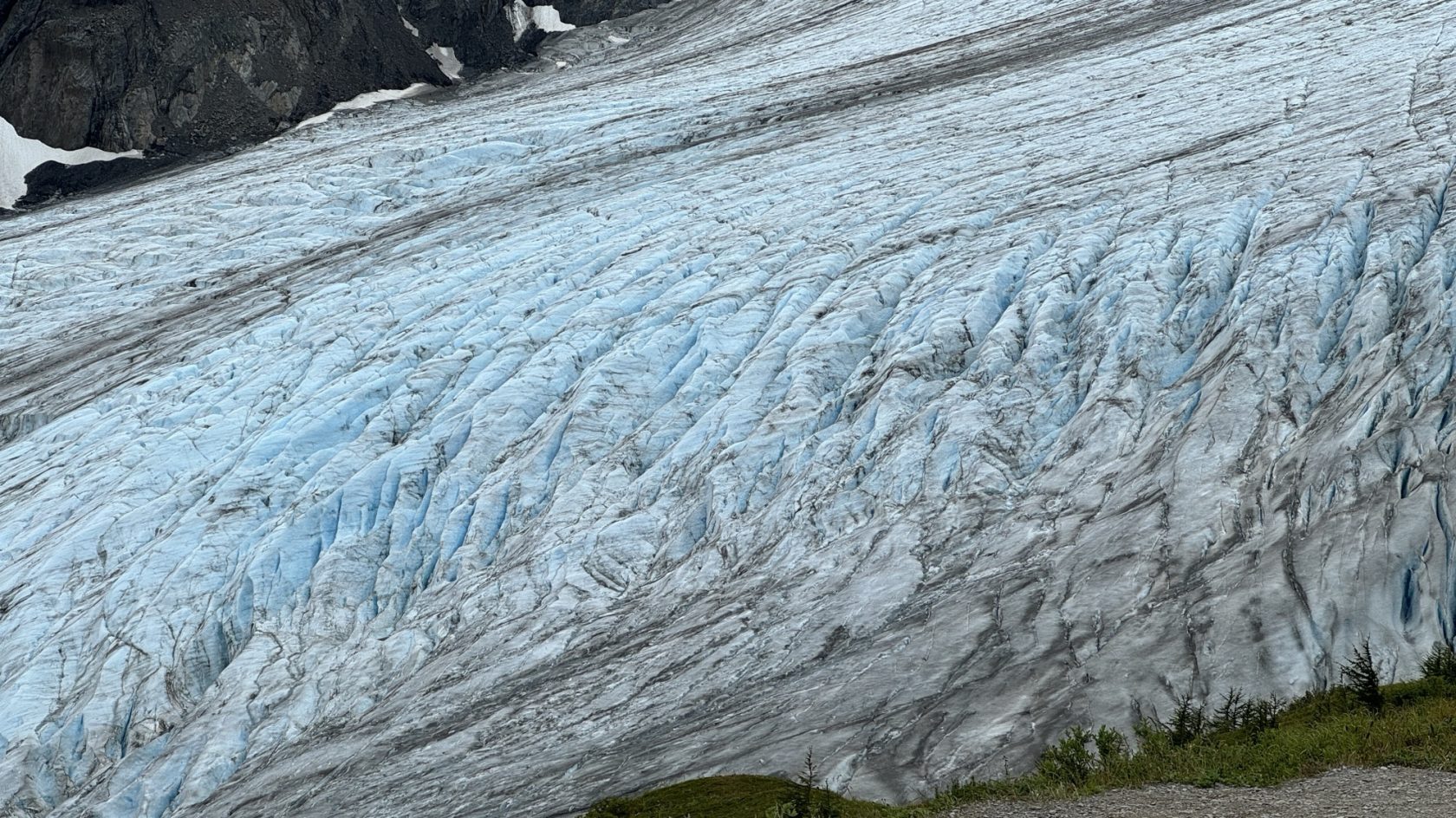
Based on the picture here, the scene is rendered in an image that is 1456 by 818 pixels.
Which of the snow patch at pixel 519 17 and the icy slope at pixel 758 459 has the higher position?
the snow patch at pixel 519 17

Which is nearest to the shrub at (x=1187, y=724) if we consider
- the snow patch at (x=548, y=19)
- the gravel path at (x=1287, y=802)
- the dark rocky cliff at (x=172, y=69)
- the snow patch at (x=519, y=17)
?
the gravel path at (x=1287, y=802)

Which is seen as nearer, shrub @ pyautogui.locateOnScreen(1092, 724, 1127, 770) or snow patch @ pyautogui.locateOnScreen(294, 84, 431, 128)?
shrub @ pyautogui.locateOnScreen(1092, 724, 1127, 770)

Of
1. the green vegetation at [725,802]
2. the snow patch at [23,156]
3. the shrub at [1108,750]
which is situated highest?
the snow patch at [23,156]

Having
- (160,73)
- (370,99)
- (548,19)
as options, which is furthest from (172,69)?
(548,19)

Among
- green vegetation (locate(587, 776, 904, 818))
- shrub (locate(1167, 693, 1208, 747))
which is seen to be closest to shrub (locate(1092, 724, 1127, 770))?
shrub (locate(1167, 693, 1208, 747))

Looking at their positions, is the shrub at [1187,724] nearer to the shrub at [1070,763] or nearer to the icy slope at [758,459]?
the icy slope at [758,459]

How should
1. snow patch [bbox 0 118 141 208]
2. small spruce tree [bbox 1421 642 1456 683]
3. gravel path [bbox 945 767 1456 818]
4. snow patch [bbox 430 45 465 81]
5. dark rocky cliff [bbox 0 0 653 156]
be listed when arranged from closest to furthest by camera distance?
gravel path [bbox 945 767 1456 818]
small spruce tree [bbox 1421 642 1456 683]
snow patch [bbox 0 118 141 208]
dark rocky cliff [bbox 0 0 653 156]
snow patch [bbox 430 45 465 81]

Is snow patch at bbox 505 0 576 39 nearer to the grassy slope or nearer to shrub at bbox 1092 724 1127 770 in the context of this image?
the grassy slope
